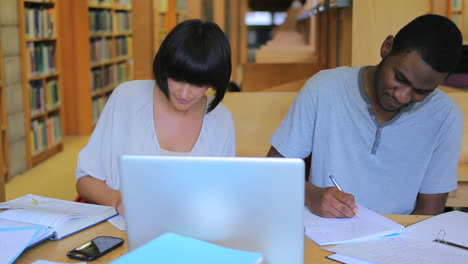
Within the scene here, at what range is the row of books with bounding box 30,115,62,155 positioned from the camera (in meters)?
5.17

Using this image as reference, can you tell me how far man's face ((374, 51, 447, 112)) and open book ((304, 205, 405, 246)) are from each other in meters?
0.35

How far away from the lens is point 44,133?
5.35 m

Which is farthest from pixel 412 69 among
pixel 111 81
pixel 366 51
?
pixel 111 81

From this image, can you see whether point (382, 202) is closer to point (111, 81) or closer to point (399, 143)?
point (399, 143)

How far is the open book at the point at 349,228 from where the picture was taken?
136 cm

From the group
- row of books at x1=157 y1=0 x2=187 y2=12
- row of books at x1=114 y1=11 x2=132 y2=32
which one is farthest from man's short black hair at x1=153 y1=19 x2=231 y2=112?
row of books at x1=157 y1=0 x2=187 y2=12

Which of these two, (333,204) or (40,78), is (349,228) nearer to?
(333,204)

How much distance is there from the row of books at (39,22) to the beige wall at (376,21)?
11.3 ft

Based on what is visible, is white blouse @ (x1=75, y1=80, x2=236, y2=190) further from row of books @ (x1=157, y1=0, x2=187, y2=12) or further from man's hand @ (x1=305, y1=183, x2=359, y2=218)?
row of books @ (x1=157, y1=0, x2=187, y2=12)

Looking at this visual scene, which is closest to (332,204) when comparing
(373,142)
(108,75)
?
(373,142)

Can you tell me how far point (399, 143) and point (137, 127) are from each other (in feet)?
2.72

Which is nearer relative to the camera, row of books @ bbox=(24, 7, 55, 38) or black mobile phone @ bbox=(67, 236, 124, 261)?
black mobile phone @ bbox=(67, 236, 124, 261)

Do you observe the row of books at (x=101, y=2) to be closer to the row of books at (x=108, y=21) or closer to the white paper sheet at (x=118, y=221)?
the row of books at (x=108, y=21)

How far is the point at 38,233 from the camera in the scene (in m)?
1.32
